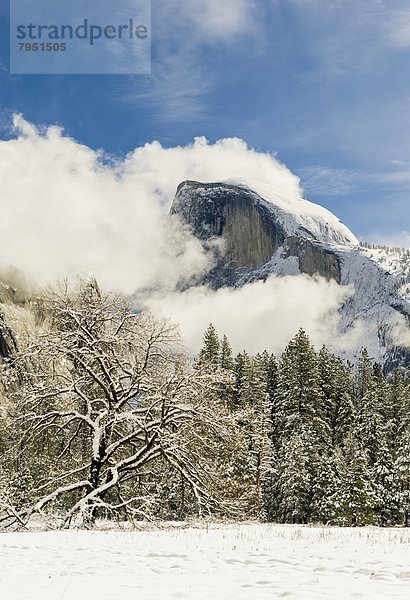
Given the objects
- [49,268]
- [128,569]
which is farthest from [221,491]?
[49,268]

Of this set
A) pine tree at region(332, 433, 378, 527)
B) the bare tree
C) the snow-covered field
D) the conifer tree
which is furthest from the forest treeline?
the conifer tree

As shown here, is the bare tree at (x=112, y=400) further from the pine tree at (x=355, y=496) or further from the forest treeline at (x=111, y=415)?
the pine tree at (x=355, y=496)

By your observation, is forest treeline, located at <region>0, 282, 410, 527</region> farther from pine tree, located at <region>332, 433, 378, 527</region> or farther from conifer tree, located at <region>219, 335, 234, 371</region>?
conifer tree, located at <region>219, 335, 234, 371</region>

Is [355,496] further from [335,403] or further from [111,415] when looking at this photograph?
[111,415]

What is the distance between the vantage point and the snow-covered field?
21.6 feet

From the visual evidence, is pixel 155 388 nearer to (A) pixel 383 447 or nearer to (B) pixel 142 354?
(B) pixel 142 354

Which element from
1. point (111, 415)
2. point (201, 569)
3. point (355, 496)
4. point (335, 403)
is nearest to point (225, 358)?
point (335, 403)

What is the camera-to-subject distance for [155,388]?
20984 mm

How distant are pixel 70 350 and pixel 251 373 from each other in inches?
1308

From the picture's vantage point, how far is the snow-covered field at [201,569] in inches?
259

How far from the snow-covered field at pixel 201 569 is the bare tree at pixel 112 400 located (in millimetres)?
6583

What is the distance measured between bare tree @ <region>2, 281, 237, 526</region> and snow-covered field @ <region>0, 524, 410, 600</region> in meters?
A: 6.58

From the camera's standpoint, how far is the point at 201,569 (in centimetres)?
841

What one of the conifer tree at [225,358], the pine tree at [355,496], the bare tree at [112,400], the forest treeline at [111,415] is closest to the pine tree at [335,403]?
the pine tree at [355,496]
